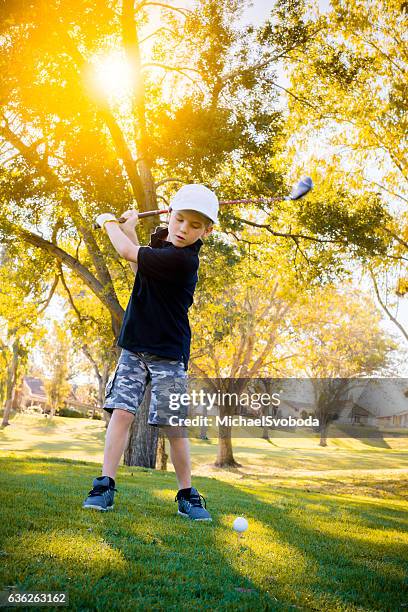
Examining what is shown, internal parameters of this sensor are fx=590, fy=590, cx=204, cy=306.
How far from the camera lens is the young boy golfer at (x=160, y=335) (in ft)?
13.3

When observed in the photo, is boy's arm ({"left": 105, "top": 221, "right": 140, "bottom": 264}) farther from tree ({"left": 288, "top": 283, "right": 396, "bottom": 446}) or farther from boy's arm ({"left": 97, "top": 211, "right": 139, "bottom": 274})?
tree ({"left": 288, "top": 283, "right": 396, "bottom": 446})

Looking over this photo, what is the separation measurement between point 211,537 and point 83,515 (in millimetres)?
806

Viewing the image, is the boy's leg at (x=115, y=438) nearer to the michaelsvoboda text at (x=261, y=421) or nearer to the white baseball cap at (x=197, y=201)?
the white baseball cap at (x=197, y=201)

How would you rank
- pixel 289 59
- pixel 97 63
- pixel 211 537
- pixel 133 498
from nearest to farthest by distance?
pixel 211 537 → pixel 133 498 → pixel 97 63 → pixel 289 59

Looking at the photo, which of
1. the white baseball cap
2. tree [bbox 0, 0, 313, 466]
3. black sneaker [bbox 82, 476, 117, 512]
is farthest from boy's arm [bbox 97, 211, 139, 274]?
tree [bbox 0, 0, 313, 466]

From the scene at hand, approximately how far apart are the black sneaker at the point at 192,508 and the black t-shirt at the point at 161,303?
0.93 metres

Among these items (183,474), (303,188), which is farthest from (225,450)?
(183,474)

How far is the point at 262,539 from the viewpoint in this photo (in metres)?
3.63

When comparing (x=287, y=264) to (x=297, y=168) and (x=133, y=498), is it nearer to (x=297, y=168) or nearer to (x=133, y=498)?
(x=297, y=168)

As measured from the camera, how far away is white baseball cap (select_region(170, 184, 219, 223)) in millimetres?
4031

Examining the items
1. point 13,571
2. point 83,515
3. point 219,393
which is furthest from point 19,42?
point 219,393

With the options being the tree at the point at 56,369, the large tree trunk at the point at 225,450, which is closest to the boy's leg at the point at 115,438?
the large tree trunk at the point at 225,450

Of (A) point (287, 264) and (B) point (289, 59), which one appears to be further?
(A) point (287, 264)

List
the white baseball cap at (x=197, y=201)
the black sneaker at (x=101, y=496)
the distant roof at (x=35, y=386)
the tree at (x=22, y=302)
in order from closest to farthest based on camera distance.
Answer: the black sneaker at (x=101, y=496) < the white baseball cap at (x=197, y=201) < the tree at (x=22, y=302) < the distant roof at (x=35, y=386)
